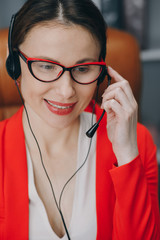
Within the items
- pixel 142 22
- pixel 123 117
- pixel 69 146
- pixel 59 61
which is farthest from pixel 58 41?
pixel 142 22

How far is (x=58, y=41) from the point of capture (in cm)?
79

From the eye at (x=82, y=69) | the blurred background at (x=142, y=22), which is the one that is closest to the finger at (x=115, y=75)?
the eye at (x=82, y=69)

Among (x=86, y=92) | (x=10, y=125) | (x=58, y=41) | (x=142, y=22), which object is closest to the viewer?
(x=58, y=41)

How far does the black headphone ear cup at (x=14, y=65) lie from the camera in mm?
867

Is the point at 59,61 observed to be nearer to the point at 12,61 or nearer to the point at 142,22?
the point at 12,61

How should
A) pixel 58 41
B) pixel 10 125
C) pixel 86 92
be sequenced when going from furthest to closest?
pixel 10 125 → pixel 86 92 → pixel 58 41

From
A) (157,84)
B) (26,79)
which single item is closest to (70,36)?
(26,79)

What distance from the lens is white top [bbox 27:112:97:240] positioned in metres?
0.92

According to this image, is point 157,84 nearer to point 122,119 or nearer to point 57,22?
point 122,119

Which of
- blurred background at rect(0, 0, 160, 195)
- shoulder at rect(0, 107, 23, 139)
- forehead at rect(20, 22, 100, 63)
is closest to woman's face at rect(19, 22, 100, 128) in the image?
forehead at rect(20, 22, 100, 63)

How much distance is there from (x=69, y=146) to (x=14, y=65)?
1.23ft

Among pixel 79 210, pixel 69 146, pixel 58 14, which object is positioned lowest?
pixel 79 210

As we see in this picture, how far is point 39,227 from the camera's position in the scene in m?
0.92

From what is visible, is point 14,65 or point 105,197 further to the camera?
point 105,197
